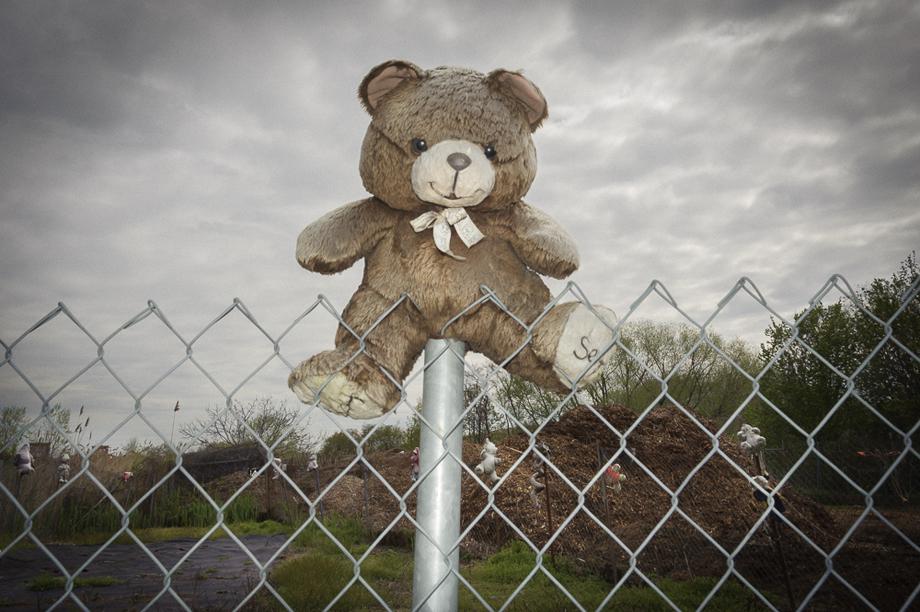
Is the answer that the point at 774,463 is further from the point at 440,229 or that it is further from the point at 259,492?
the point at 440,229

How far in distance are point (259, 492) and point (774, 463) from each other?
11774mm

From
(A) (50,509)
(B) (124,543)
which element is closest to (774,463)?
(B) (124,543)

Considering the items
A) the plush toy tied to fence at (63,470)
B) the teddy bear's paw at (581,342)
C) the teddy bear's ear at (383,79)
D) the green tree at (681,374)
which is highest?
the green tree at (681,374)

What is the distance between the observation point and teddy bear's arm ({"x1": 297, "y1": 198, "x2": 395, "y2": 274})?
1.95 m

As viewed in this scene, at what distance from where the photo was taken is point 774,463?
1283cm

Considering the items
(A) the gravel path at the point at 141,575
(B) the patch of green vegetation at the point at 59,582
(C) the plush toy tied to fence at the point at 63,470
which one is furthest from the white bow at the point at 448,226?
(C) the plush toy tied to fence at the point at 63,470

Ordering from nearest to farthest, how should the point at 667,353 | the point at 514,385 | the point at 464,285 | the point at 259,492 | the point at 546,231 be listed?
1. the point at 464,285
2. the point at 546,231
3. the point at 259,492
4. the point at 514,385
5. the point at 667,353

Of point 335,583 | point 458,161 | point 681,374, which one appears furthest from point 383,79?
point 681,374

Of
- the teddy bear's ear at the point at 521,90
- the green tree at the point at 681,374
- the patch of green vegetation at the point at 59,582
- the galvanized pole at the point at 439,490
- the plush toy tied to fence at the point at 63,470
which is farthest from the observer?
the green tree at the point at 681,374

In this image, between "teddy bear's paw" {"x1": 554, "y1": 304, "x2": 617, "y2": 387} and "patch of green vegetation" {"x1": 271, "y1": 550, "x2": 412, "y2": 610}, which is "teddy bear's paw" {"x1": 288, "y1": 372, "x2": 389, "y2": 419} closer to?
"teddy bear's paw" {"x1": 554, "y1": 304, "x2": 617, "y2": 387}

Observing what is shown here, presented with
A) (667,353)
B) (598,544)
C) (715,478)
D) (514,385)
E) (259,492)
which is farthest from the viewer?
(667,353)

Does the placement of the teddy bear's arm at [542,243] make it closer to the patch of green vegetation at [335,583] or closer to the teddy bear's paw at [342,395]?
the teddy bear's paw at [342,395]

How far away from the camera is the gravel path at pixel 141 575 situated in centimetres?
375

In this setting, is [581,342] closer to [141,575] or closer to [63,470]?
[141,575]
